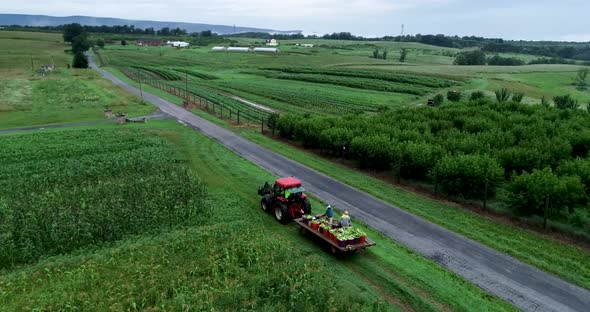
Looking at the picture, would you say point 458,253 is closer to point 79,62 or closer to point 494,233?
point 494,233

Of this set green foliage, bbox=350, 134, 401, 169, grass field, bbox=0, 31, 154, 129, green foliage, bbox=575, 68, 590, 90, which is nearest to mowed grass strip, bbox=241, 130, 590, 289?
green foliage, bbox=350, 134, 401, 169

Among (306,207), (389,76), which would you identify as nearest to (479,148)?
(306,207)

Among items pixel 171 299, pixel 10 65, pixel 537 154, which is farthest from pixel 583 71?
pixel 10 65

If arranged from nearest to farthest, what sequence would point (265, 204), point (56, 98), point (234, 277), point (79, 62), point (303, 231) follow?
point (234, 277)
point (303, 231)
point (265, 204)
point (56, 98)
point (79, 62)

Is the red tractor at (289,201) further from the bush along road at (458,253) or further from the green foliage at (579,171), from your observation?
the green foliage at (579,171)

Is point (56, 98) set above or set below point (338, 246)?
above

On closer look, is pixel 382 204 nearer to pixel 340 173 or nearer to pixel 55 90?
pixel 340 173

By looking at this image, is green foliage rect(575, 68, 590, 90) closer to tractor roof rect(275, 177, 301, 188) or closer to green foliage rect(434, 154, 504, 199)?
green foliage rect(434, 154, 504, 199)
